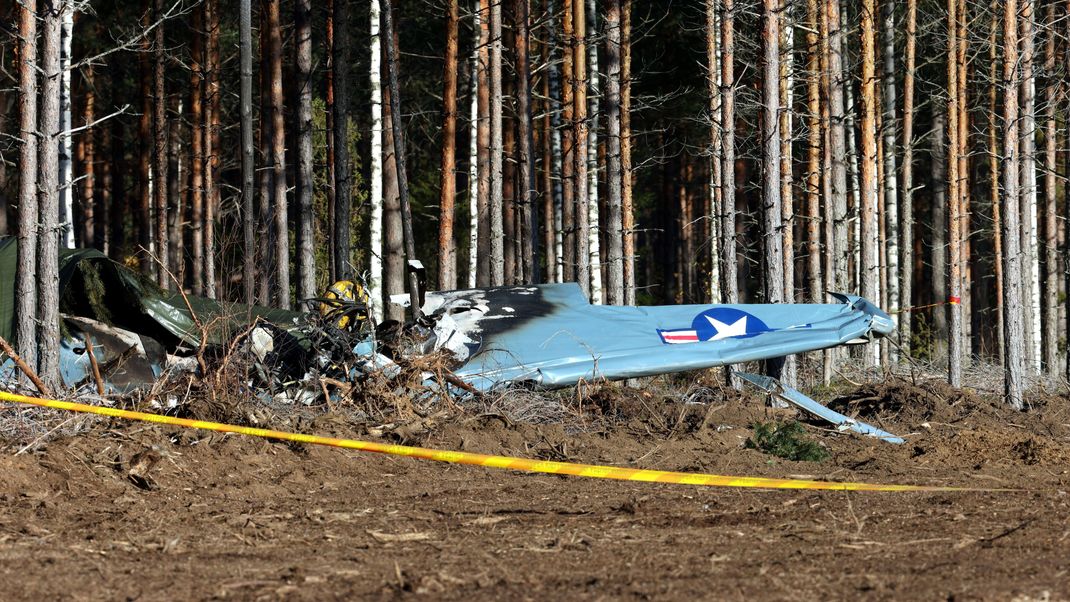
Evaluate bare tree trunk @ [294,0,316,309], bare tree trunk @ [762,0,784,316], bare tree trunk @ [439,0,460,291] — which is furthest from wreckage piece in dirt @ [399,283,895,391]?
bare tree trunk @ [294,0,316,309]

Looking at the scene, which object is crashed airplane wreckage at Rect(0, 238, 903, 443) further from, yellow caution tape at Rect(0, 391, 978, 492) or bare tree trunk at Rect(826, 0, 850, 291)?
bare tree trunk at Rect(826, 0, 850, 291)

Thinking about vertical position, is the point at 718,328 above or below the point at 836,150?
below

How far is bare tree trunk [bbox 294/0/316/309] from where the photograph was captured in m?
19.7

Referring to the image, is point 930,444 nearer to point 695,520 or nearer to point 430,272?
point 695,520

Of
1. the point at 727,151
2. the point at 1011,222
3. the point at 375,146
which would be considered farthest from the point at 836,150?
the point at 375,146

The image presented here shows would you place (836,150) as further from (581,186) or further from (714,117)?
(581,186)

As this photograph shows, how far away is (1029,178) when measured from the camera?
2114 centimetres

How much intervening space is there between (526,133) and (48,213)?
10.6 m

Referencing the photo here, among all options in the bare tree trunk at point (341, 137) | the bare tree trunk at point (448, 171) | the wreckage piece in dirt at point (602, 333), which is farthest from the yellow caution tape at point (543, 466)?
the bare tree trunk at point (341, 137)

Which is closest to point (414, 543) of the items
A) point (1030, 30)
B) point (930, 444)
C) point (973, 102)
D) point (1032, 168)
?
point (930, 444)

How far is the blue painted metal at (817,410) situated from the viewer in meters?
12.0

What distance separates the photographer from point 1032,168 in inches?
859

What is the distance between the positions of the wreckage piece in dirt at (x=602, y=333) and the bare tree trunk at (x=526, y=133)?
6.94 metres

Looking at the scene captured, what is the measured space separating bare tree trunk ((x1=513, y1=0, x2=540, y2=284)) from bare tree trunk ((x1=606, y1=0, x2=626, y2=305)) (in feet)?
4.33
